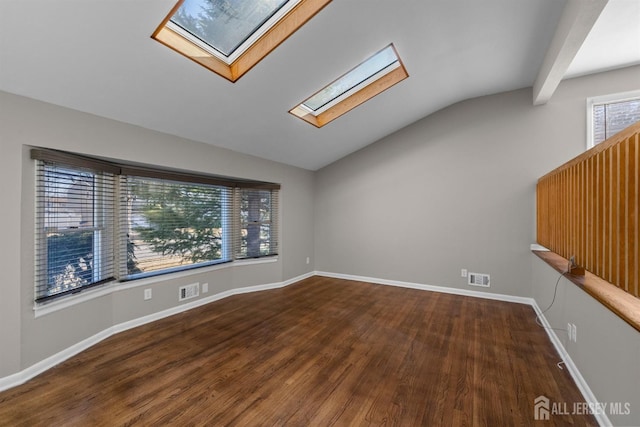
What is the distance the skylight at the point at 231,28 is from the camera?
1.95 m

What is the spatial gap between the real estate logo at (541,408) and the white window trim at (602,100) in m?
3.30

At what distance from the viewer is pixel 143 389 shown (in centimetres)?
188

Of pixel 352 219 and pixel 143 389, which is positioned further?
pixel 352 219

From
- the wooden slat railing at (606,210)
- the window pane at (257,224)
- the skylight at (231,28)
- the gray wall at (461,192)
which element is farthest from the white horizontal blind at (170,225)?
the wooden slat railing at (606,210)

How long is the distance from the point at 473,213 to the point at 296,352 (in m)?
3.36

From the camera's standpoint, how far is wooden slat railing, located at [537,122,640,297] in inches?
49.9

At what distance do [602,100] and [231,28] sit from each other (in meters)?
4.53

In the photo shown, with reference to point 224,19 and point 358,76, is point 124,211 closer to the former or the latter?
point 224,19

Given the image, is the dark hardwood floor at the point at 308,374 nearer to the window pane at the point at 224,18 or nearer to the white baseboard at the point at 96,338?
the white baseboard at the point at 96,338

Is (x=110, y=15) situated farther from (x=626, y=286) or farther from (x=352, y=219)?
(x=352, y=219)

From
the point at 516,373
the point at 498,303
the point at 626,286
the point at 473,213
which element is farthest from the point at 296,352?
the point at 473,213

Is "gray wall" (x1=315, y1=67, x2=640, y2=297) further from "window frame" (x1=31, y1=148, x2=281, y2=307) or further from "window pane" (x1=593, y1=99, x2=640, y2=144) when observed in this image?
"window frame" (x1=31, y1=148, x2=281, y2=307)

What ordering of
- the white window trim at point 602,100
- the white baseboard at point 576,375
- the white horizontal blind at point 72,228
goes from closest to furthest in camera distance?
the white baseboard at point 576,375 < the white horizontal blind at point 72,228 < the white window trim at point 602,100

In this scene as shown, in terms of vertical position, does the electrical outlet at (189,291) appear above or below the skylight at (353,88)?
below
